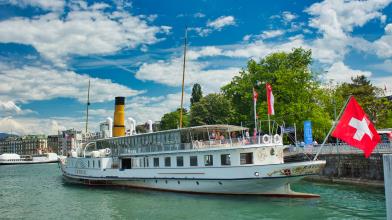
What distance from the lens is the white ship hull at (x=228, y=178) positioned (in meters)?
23.6

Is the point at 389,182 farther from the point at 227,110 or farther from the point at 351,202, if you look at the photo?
the point at 227,110

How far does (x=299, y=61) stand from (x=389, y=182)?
153 feet

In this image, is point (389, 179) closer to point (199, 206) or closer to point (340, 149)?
point (199, 206)

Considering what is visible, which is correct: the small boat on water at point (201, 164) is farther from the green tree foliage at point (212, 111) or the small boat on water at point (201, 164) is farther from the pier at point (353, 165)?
the green tree foliage at point (212, 111)

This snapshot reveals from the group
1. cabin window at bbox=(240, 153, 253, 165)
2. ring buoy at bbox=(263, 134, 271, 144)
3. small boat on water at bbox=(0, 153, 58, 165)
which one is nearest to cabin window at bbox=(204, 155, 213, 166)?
cabin window at bbox=(240, 153, 253, 165)

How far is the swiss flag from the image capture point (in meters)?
12.2

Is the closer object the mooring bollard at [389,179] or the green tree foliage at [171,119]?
the mooring bollard at [389,179]

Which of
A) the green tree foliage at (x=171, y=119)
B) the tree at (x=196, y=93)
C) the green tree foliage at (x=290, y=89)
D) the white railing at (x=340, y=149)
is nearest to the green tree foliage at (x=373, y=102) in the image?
the green tree foliage at (x=290, y=89)

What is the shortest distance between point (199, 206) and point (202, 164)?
459 cm

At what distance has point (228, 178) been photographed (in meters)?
25.4

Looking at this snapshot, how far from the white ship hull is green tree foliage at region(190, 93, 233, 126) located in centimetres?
4077

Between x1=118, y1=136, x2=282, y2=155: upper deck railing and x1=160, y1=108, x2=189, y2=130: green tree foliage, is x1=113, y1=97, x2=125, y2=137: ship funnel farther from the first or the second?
x1=160, y1=108, x2=189, y2=130: green tree foliage

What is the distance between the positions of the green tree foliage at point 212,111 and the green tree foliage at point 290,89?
15727 millimetres

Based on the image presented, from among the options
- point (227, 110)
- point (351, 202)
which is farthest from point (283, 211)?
point (227, 110)
